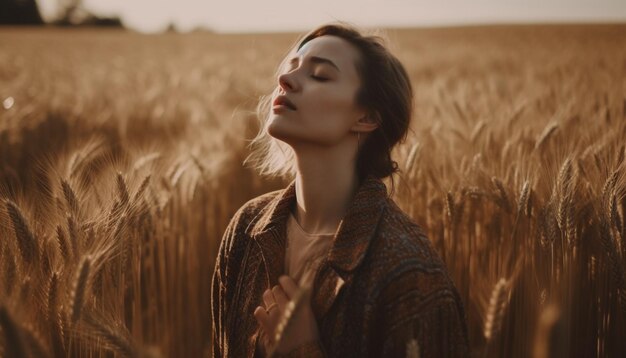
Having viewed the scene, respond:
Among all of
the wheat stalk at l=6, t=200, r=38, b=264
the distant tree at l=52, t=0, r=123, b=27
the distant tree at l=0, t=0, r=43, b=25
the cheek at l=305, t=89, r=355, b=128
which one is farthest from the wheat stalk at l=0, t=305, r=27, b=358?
the distant tree at l=52, t=0, r=123, b=27

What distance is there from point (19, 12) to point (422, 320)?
5199 centimetres

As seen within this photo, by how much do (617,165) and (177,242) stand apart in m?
1.74

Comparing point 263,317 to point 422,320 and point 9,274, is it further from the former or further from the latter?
point 9,274

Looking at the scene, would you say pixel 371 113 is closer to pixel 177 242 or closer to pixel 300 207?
pixel 300 207

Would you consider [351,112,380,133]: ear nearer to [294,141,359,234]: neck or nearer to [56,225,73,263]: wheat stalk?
[294,141,359,234]: neck

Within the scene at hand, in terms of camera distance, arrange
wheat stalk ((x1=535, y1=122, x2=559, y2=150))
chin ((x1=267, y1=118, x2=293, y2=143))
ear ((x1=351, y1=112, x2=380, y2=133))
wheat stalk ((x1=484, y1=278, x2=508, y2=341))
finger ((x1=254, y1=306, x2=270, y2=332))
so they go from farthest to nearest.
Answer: wheat stalk ((x1=535, y1=122, x2=559, y2=150))
ear ((x1=351, y1=112, x2=380, y2=133))
chin ((x1=267, y1=118, x2=293, y2=143))
finger ((x1=254, y1=306, x2=270, y2=332))
wheat stalk ((x1=484, y1=278, x2=508, y2=341))

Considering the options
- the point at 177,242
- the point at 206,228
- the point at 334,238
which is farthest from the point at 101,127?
the point at 334,238

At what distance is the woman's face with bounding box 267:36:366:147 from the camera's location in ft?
4.35

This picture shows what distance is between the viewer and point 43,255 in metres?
1.24

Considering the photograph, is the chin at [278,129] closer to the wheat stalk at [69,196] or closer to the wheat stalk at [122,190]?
the wheat stalk at [122,190]

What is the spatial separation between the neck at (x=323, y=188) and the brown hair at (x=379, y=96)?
110mm

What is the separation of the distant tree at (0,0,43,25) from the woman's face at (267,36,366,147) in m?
50.4

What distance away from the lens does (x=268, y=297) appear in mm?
1257

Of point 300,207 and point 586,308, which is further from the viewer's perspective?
point 586,308
